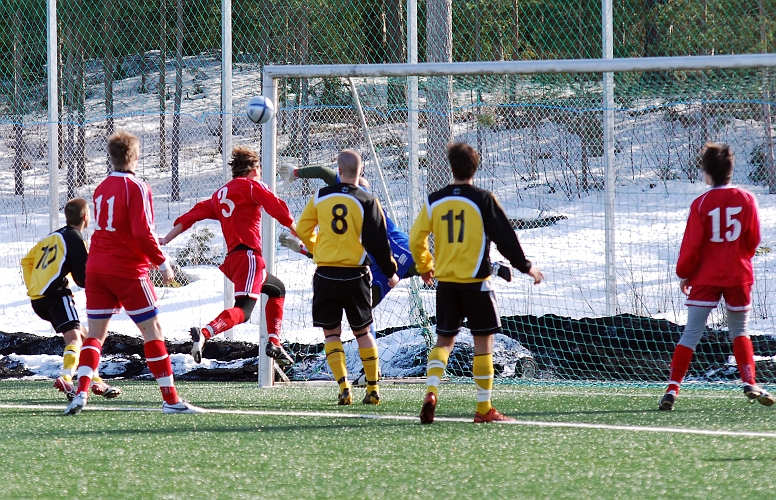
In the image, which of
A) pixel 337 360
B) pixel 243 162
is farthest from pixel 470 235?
pixel 243 162

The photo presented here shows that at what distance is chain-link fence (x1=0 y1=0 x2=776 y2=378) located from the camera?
30.4 feet

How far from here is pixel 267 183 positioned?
289 inches

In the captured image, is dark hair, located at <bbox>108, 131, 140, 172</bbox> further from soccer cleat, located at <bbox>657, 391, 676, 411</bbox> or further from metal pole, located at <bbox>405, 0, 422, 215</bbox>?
metal pole, located at <bbox>405, 0, 422, 215</bbox>

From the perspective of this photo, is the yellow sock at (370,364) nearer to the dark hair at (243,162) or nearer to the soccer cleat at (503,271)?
the soccer cleat at (503,271)

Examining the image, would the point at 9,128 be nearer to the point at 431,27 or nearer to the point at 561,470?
the point at 431,27

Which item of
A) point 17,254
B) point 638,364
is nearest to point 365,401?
point 638,364

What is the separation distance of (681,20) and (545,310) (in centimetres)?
370

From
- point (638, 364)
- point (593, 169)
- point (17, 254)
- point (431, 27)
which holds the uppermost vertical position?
point (431, 27)

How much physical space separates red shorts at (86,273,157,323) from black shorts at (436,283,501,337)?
5.53 feet

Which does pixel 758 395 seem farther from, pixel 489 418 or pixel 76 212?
pixel 76 212

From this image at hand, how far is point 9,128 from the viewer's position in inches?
847

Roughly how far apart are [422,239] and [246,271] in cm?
188

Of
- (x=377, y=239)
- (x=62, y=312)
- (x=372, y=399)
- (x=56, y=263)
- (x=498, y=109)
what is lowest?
(x=372, y=399)

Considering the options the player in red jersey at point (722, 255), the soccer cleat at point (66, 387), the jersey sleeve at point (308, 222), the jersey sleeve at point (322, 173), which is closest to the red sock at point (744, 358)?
the player in red jersey at point (722, 255)
